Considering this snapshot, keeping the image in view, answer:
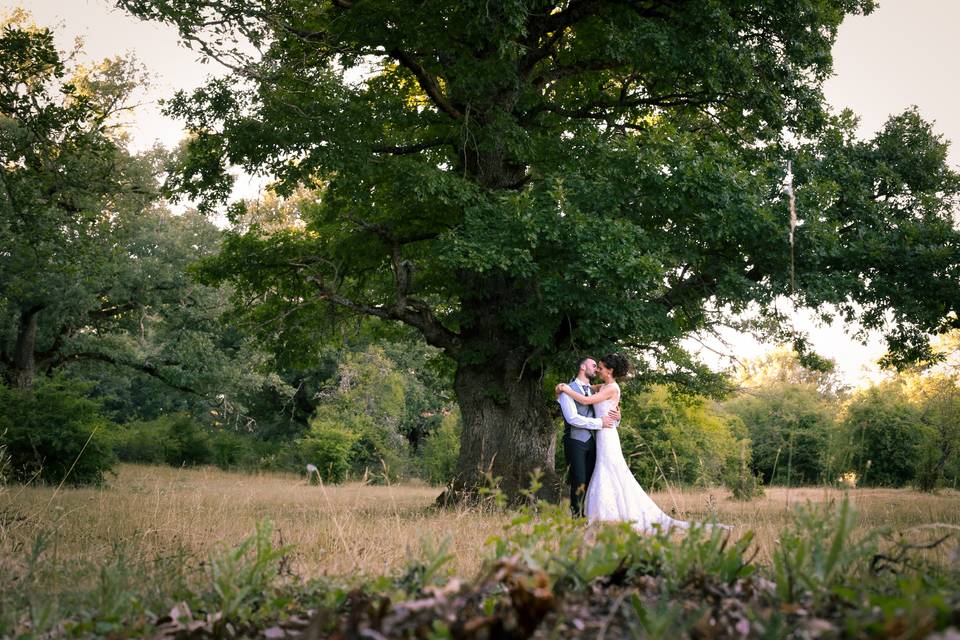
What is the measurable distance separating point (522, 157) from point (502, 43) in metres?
2.48

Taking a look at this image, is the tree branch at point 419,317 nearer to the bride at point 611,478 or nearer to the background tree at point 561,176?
the background tree at point 561,176

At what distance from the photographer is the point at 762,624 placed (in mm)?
2141

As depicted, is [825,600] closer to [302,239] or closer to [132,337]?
[302,239]

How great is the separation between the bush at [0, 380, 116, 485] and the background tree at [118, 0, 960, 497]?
22.2ft

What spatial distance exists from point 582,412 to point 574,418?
15.0 inches

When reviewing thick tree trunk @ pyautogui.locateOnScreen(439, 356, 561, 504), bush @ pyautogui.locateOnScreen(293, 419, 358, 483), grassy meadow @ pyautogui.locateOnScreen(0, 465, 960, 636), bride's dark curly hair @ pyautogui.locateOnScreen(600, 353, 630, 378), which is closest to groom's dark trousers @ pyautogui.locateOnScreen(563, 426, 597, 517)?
bride's dark curly hair @ pyautogui.locateOnScreen(600, 353, 630, 378)

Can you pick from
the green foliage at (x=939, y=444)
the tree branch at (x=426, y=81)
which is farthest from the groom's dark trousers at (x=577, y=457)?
the green foliage at (x=939, y=444)

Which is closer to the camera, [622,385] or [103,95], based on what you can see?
[622,385]

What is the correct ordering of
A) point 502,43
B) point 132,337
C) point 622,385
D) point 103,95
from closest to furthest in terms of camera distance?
point 502,43
point 622,385
point 103,95
point 132,337

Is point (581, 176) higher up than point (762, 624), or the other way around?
point (581, 176)

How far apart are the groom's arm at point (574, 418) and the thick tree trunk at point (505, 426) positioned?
391cm

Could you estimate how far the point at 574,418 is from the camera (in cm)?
1051

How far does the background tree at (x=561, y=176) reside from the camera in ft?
39.9

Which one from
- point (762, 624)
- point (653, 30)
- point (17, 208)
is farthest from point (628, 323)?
point (762, 624)
